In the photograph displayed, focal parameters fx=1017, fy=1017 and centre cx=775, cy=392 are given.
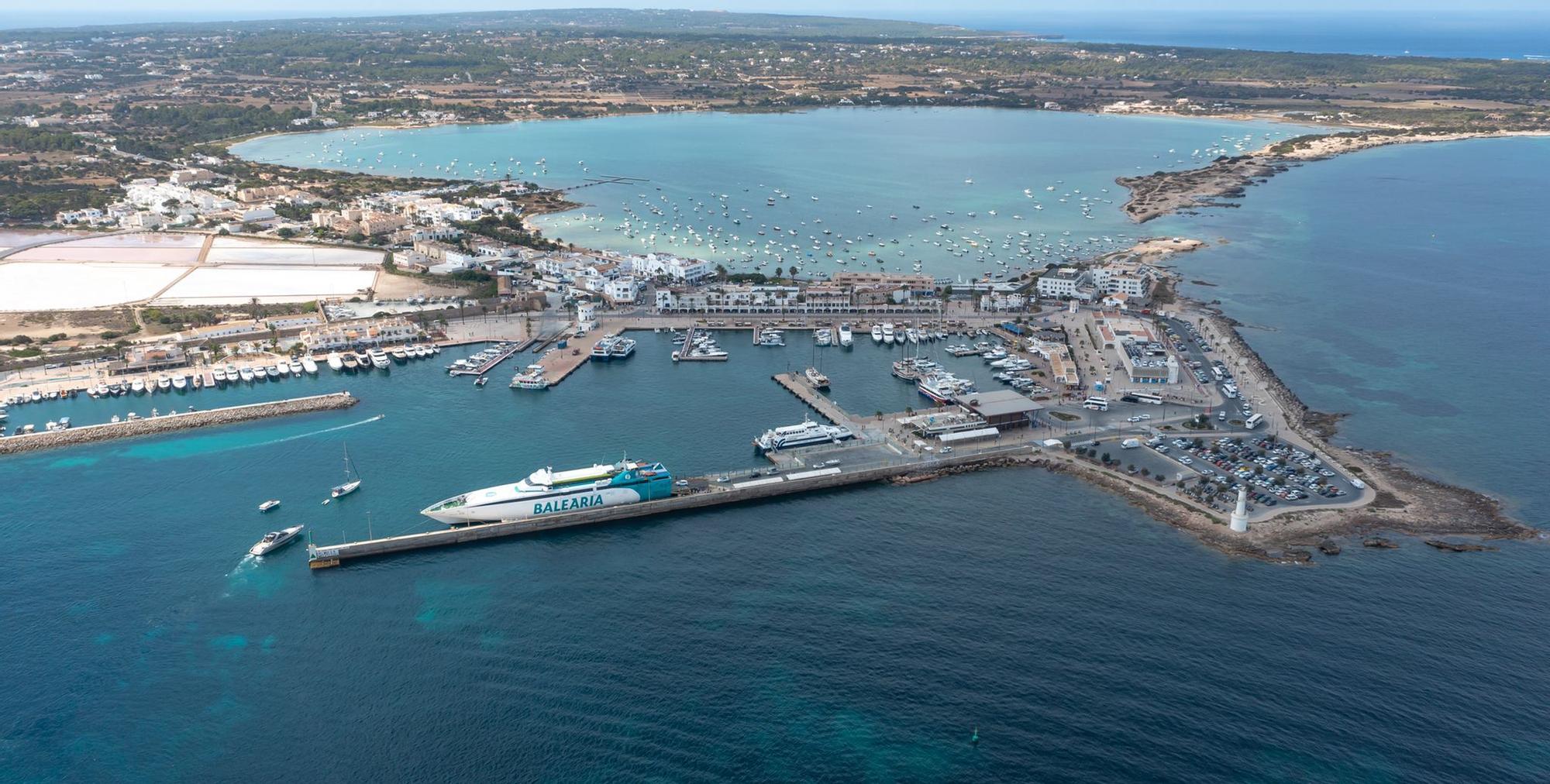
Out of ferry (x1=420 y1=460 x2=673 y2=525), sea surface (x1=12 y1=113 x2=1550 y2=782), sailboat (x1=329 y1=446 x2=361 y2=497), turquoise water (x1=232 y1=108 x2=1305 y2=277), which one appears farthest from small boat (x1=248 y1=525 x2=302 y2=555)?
turquoise water (x1=232 y1=108 x2=1305 y2=277)

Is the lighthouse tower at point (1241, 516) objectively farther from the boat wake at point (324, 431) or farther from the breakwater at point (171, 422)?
the breakwater at point (171, 422)

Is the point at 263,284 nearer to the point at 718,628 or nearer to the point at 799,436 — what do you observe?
the point at 799,436

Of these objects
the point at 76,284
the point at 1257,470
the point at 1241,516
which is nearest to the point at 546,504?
the point at 1241,516

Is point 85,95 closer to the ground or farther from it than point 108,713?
farther from it

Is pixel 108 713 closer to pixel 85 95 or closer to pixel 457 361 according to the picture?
pixel 457 361

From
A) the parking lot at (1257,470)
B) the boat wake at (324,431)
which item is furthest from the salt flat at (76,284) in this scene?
the parking lot at (1257,470)

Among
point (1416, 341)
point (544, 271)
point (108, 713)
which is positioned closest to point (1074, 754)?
point (108, 713)
